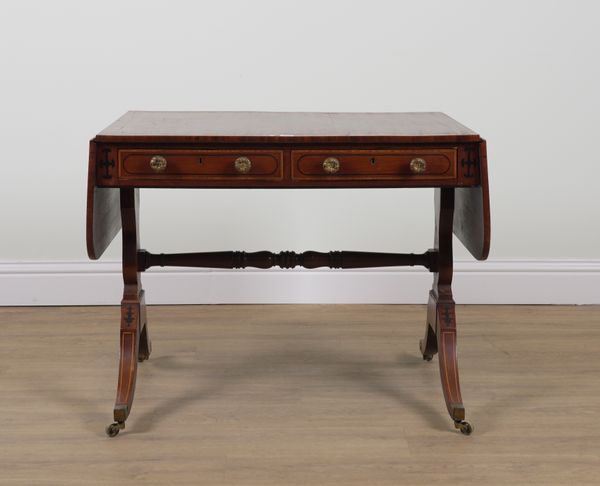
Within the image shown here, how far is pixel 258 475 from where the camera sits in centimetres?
236

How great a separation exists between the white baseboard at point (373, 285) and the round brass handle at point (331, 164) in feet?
4.87

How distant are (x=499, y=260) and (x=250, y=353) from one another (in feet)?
4.21

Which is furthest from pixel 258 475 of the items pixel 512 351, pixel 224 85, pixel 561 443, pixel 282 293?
pixel 224 85

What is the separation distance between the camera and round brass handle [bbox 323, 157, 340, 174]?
2.51m

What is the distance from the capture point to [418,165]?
2.52 metres

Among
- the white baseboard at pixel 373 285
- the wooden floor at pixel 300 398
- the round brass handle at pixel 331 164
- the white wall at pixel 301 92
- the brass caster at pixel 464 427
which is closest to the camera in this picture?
the wooden floor at pixel 300 398

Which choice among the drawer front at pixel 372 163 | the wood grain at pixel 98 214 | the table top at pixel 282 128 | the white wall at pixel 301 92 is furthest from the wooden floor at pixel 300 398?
the table top at pixel 282 128

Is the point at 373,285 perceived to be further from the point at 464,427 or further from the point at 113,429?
the point at 113,429

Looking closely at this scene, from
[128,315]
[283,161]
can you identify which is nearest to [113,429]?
[128,315]

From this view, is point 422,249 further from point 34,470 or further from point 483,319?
point 34,470

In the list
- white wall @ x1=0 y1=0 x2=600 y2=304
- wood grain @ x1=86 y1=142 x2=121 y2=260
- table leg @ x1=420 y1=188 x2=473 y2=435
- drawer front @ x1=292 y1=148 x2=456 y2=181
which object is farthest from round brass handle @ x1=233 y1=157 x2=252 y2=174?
white wall @ x1=0 y1=0 x2=600 y2=304

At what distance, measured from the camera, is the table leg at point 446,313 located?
2693 millimetres

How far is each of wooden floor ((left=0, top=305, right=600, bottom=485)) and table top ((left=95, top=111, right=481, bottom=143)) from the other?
0.85 m

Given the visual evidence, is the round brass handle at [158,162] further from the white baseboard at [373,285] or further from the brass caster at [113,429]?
the white baseboard at [373,285]
